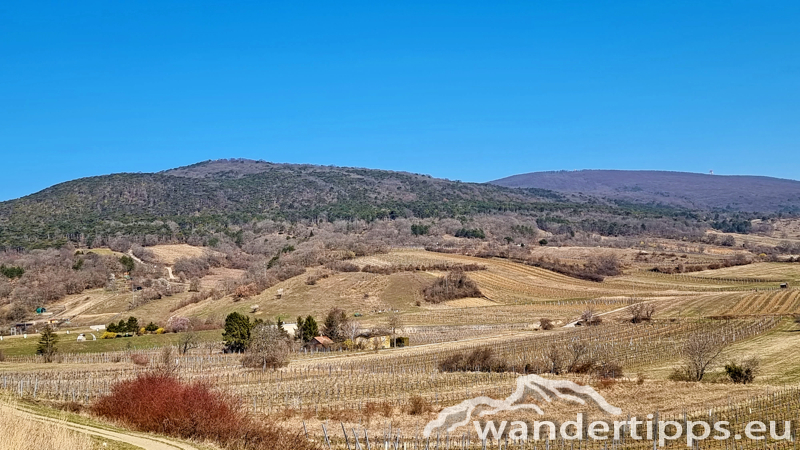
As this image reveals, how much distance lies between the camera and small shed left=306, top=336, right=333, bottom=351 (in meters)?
81.4

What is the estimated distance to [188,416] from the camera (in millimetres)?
25688

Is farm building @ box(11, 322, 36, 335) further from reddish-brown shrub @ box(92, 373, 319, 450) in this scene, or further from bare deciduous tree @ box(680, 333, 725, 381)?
bare deciduous tree @ box(680, 333, 725, 381)

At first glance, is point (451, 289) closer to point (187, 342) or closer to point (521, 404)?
point (187, 342)

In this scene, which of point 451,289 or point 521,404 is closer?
point 521,404

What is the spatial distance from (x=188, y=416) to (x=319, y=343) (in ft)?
188

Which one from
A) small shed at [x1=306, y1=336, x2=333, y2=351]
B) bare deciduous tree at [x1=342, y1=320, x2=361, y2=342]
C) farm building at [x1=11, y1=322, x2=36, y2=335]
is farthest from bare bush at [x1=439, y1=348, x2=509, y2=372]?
farm building at [x1=11, y1=322, x2=36, y2=335]

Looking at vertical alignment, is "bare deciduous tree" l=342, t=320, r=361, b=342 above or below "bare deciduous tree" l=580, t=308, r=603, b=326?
below

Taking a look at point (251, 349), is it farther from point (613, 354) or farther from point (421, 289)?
point (421, 289)

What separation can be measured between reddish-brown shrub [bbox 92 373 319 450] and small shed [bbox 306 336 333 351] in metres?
52.1

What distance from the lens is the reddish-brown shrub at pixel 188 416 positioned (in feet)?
81.6

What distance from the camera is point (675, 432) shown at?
2770 cm

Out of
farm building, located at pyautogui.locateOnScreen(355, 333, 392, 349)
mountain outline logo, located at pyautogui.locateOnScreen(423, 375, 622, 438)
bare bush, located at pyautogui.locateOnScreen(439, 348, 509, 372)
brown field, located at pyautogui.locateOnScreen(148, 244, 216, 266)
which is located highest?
brown field, located at pyautogui.locateOnScreen(148, 244, 216, 266)

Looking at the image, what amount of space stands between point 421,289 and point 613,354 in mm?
63627

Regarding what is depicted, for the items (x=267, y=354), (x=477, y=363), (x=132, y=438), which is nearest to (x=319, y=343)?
(x=267, y=354)
